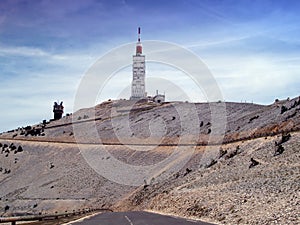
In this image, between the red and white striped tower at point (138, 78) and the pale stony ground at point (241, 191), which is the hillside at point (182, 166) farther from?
the red and white striped tower at point (138, 78)

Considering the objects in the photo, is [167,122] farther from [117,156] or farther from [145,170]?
[145,170]

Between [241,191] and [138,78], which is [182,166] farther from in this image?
[138,78]

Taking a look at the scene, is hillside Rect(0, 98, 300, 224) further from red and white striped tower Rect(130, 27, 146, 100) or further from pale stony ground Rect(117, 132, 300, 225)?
red and white striped tower Rect(130, 27, 146, 100)

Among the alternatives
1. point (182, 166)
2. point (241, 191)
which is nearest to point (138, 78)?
point (182, 166)

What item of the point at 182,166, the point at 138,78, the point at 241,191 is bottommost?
the point at 241,191

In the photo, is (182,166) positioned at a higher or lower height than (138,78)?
lower

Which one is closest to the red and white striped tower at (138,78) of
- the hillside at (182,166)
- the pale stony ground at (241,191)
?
A: the hillside at (182,166)

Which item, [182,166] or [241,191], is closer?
[241,191]

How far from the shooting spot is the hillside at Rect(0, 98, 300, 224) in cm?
3331

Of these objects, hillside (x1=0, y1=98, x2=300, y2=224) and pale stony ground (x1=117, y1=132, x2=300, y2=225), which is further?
hillside (x1=0, y1=98, x2=300, y2=224)

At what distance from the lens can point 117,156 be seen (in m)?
90.4

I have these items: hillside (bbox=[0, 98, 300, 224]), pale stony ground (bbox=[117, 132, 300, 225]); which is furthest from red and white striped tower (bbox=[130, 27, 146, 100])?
pale stony ground (bbox=[117, 132, 300, 225])

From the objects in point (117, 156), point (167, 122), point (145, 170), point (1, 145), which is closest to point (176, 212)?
point (145, 170)

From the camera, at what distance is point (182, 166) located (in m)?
68.9
